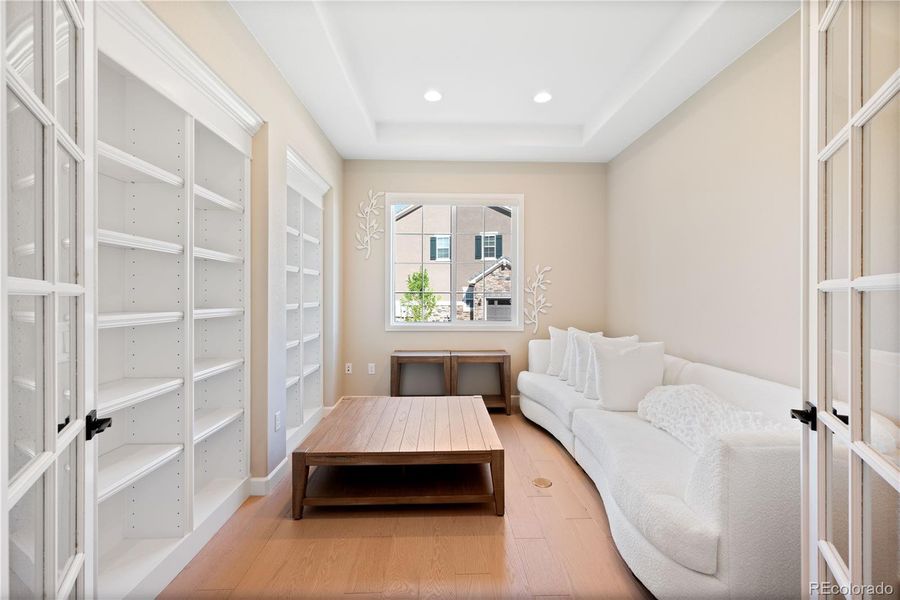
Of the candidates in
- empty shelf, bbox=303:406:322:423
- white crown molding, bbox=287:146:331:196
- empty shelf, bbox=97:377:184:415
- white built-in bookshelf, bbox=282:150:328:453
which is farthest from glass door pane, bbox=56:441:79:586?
empty shelf, bbox=303:406:322:423

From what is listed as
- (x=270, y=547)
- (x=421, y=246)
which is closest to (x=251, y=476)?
(x=270, y=547)

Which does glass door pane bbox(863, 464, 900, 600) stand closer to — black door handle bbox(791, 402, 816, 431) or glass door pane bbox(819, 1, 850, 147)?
black door handle bbox(791, 402, 816, 431)

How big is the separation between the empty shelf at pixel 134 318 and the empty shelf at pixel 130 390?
9.8 inches

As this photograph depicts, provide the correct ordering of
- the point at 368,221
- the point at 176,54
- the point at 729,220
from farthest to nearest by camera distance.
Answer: the point at 368,221
the point at 729,220
the point at 176,54

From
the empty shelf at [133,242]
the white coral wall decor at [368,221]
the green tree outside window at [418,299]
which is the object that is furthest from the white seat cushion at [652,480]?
the white coral wall decor at [368,221]

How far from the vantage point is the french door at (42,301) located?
0.67m

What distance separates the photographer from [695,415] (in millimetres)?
2143

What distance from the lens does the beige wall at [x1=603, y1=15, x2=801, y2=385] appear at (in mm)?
2109

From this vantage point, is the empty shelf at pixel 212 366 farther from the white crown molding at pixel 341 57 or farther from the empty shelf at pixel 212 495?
the white crown molding at pixel 341 57

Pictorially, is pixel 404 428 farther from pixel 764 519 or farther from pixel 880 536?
pixel 880 536

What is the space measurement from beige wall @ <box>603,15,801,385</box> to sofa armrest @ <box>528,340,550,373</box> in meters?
0.84

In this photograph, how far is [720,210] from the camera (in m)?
2.62

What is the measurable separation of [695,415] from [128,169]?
2.76 metres

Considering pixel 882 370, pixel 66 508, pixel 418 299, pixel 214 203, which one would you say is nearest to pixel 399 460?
pixel 66 508
